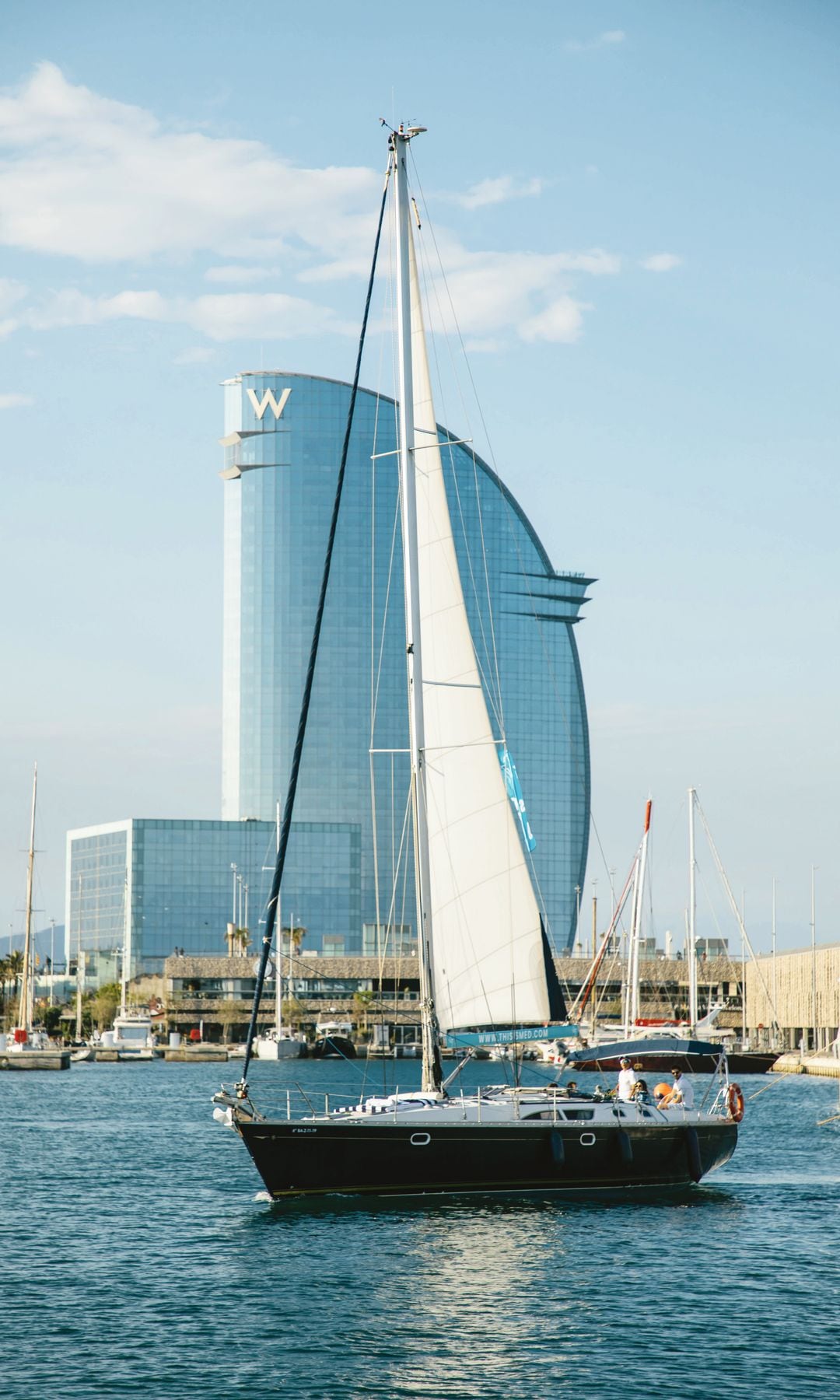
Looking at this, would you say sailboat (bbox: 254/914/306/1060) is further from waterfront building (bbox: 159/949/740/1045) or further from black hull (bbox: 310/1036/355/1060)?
waterfront building (bbox: 159/949/740/1045)

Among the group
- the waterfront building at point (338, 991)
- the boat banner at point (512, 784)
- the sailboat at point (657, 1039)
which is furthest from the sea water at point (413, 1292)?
the waterfront building at point (338, 991)

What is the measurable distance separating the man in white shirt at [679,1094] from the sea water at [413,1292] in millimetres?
2270

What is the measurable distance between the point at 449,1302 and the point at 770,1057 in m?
86.9

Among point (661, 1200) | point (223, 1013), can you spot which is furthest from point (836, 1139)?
point (223, 1013)

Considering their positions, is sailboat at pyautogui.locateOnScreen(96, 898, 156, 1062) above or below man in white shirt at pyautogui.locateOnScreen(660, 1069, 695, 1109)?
below

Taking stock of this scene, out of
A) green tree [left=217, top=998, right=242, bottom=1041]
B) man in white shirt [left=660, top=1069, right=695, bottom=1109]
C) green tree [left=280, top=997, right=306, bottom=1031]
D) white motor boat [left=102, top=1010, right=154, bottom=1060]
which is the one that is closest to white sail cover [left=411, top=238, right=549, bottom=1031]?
man in white shirt [left=660, top=1069, right=695, bottom=1109]

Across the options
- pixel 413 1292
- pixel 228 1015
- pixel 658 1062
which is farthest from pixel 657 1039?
pixel 228 1015

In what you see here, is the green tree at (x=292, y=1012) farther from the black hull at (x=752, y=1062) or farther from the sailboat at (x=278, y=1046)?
the black hull at (x=752, y=1062)

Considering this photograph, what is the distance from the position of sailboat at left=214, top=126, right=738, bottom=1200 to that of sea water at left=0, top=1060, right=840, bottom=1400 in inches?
50.4

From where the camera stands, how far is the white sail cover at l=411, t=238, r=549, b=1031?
38875 mm

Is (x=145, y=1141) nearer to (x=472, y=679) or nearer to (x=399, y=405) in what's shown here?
(x=472, y=679)

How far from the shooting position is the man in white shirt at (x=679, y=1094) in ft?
135

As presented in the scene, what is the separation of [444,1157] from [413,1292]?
7492mm

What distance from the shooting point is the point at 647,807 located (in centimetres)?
11631
